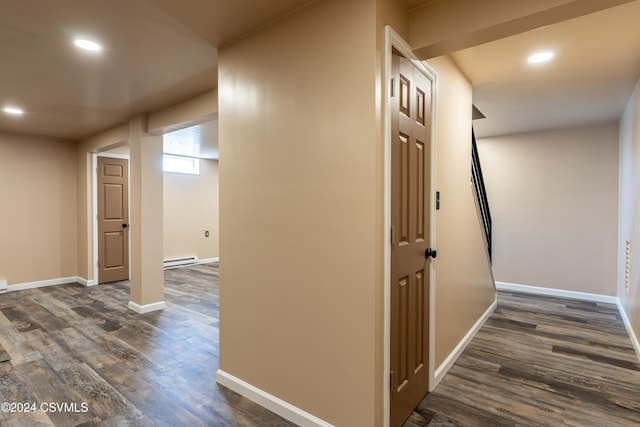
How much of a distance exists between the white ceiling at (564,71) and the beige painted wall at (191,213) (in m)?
5.99

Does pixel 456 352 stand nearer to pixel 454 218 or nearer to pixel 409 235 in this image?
pixel 454 218

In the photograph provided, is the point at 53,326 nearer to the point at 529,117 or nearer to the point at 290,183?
the point at 290,183

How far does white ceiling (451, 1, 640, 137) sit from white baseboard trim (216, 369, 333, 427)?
268cm

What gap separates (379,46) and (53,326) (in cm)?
429

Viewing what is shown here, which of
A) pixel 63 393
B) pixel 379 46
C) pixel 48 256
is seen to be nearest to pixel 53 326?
pixel 63 393

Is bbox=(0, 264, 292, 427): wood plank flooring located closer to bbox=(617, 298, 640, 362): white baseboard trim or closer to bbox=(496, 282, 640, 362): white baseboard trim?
bbox=(617, 298, 640, 362): white baseboard trim

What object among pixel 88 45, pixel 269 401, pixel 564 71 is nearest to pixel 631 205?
pixel 564 71

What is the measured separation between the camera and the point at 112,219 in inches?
229

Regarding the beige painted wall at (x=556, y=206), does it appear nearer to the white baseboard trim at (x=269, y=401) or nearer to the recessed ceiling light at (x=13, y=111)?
the white baseboard trim at (x=269, y=401)

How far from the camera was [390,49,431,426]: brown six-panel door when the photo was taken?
71.6 inches

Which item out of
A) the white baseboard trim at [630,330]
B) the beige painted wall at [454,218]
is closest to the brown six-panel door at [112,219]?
the beige painted wall at [454,218]

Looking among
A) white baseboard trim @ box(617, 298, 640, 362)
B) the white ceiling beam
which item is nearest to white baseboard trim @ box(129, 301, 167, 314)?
the white ceiling beam

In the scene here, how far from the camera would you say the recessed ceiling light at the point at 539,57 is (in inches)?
98.5

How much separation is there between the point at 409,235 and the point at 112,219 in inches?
221
